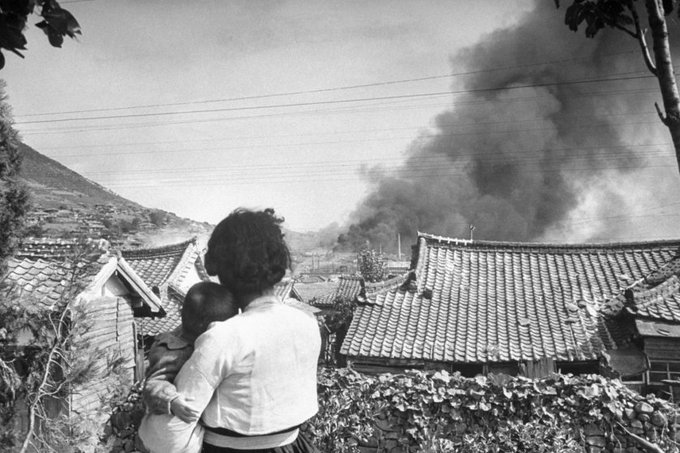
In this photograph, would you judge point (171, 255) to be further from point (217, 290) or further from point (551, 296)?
point (217, 290)

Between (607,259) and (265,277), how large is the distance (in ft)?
58.4

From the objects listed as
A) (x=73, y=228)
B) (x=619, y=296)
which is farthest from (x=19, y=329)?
(x=619, y=296)

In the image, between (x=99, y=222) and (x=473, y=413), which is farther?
(x=99, y=222)

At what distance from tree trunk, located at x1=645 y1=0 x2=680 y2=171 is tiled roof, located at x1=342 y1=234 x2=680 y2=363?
10.4m

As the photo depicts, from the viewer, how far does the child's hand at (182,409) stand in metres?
1.40

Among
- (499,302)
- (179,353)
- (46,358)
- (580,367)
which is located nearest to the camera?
(179,353)

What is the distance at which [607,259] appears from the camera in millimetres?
16750

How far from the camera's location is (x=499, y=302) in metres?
14.9

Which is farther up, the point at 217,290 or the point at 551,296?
the point at 551,296

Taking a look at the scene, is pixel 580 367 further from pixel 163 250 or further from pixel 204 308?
pixel 163 250

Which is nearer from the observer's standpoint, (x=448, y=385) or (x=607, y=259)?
(x=448, y=385)

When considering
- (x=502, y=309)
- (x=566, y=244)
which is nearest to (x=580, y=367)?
(x=502, y=309)

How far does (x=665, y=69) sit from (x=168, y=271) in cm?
1974

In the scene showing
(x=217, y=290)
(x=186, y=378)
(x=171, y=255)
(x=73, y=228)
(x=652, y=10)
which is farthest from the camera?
(x=171, y=255)
